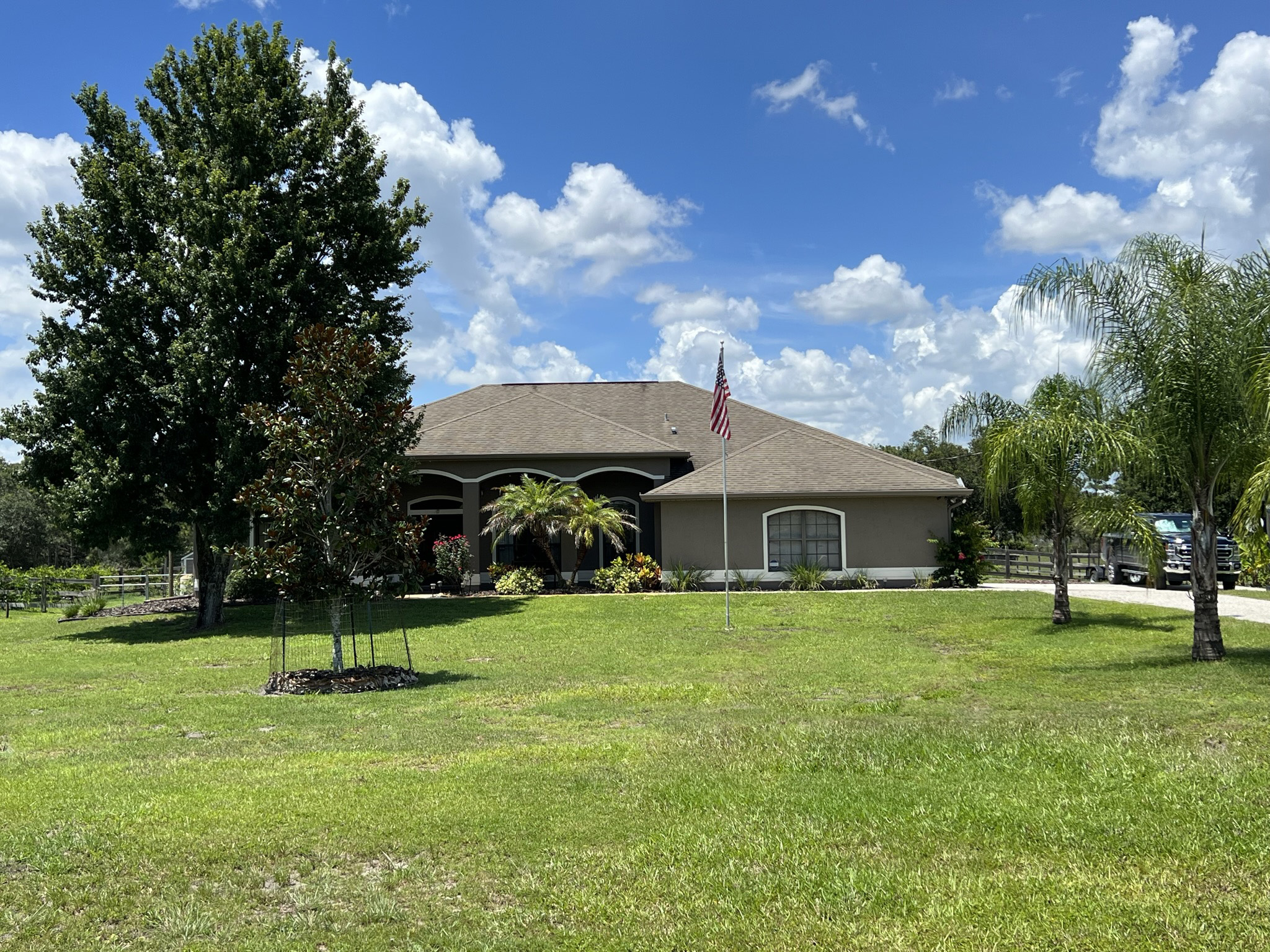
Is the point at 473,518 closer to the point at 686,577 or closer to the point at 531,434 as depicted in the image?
the point at 531,434

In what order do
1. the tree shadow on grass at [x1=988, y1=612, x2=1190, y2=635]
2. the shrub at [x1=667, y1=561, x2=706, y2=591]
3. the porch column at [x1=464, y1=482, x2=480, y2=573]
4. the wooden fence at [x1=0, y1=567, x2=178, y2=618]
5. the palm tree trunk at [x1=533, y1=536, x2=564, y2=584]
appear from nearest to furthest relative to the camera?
the tree shadow on grass at [x1=988, y1=612, x2=1190, y2=635], the palm tree trunk at [x1=533, y1=536, x2=564, y2=584], the shrub at [x1=667, y1=561, x2=706, y2=591], the wooden fence at [x1=0, y1=567, x2=178, y2=618], the porch column at [x1=464, y1=482, x2=480, y2=573]

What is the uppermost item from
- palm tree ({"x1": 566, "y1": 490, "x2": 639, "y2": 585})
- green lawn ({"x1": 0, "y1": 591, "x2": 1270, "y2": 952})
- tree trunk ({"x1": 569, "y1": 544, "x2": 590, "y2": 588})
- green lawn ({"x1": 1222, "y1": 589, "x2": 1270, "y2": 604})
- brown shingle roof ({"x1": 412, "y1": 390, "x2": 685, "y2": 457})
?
brown shingle roof ({"x1": 412, "y1": 390, "x2": 685, "y2": 457})

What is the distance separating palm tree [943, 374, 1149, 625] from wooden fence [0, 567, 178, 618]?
23388 millimetres

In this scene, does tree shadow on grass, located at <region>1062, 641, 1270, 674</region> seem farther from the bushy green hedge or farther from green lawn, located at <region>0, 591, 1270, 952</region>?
the bushy green hedge

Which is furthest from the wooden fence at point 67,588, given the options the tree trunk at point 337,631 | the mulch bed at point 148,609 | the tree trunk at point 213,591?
the tree trunk at point 337,631

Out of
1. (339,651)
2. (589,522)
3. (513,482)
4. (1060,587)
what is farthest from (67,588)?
(1060,587)

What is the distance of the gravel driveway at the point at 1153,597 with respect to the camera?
62.6 feet

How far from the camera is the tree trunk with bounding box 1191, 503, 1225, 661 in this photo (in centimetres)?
1295

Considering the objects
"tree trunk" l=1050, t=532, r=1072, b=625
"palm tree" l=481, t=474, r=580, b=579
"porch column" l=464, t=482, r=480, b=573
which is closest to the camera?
"tree trunk" l=1050, t=532, r=1072, b=625

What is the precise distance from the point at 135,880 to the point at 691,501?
2213 centimetres

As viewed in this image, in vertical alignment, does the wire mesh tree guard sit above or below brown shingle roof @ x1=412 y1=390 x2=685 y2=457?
below

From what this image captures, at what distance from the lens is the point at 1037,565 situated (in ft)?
110

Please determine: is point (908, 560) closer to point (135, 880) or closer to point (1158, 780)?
point (1158, 780)

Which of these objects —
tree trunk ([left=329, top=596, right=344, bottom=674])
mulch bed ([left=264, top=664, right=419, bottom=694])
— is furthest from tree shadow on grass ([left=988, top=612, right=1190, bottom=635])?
tree trunk ([left=329, top=596, right=344, bottom=674])
